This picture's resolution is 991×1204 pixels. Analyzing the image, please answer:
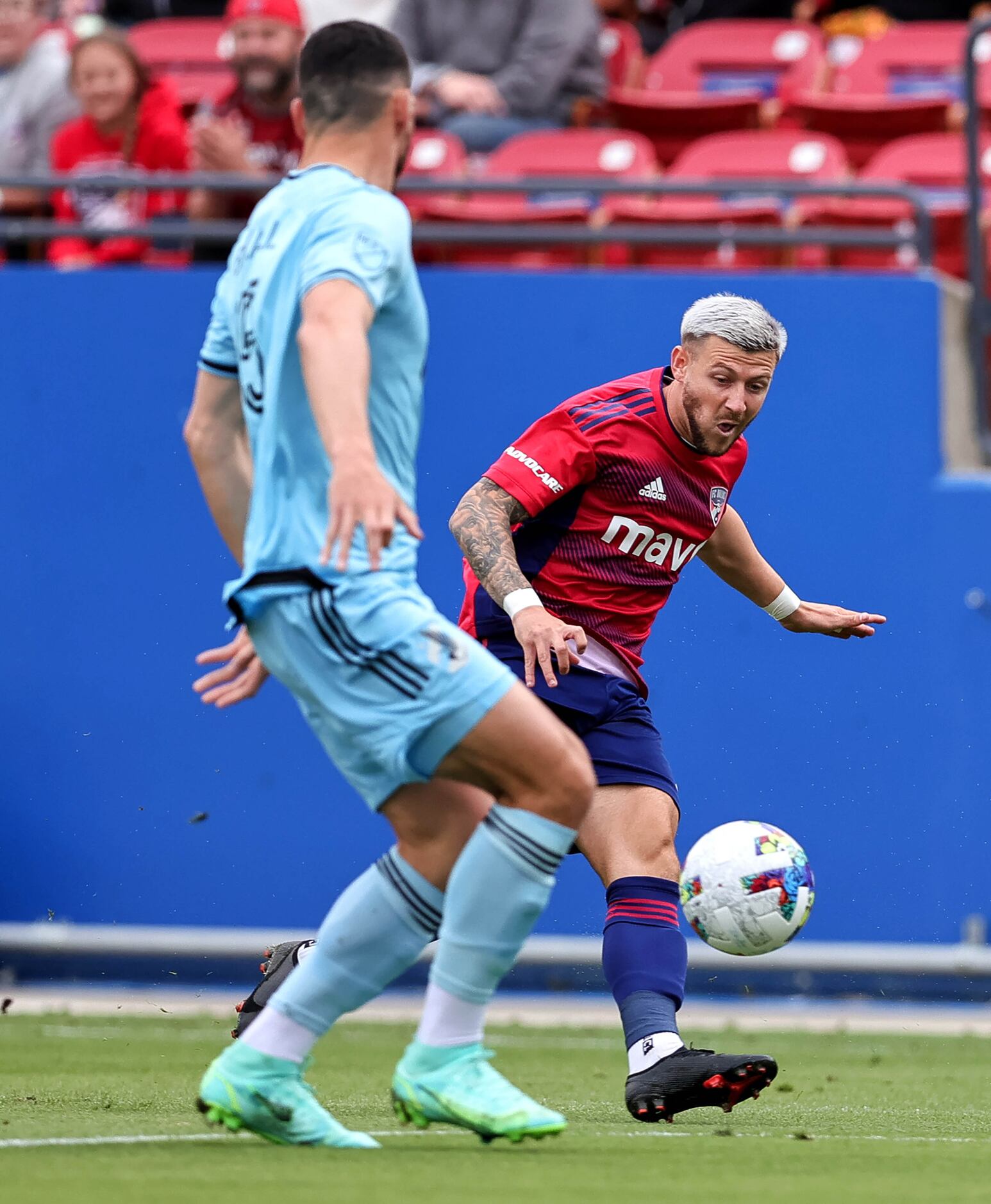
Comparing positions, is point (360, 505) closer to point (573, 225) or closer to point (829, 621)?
point (829, 621)

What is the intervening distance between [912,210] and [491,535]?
5.50m

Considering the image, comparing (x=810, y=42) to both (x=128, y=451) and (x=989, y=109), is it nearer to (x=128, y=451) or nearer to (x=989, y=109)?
(x=989, y=109)

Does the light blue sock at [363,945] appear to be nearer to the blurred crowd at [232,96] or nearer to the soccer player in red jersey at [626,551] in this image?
the soccer player in red jersey at [626,551]

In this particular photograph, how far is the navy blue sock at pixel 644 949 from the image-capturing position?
5152 millimetres

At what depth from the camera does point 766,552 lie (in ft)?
30.4

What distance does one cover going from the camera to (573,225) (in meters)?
9.66

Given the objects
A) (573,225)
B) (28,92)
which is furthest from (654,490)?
(28,92)

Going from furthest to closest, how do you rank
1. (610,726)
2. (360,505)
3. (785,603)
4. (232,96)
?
(232,96) < (785,603) < (610,726) < (360,505)

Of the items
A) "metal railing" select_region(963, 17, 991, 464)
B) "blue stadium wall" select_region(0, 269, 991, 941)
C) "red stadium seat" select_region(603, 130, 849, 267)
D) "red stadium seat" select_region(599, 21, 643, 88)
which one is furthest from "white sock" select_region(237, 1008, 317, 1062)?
"red stadium seat" select_region(599, 21, 643, 88)

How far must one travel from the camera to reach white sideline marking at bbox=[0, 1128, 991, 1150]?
4.30m

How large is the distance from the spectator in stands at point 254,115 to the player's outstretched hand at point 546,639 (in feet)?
17.3

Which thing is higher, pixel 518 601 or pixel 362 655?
pixel 362 655

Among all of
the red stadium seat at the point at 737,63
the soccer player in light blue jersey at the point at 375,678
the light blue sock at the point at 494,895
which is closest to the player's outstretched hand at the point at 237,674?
the soccer player in light blue jersey at the point at 375,678

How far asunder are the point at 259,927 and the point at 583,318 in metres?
3.14
